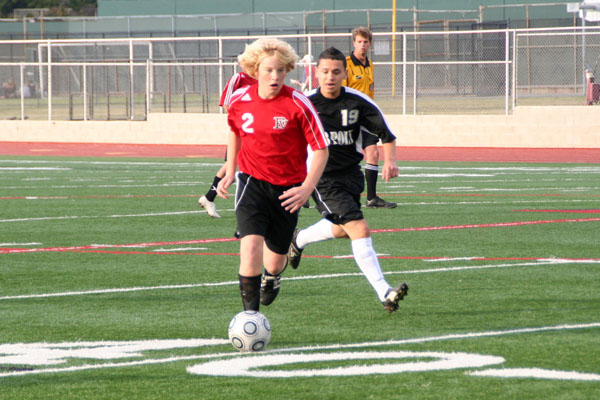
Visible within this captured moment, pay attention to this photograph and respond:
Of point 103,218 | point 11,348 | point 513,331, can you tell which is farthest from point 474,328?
point 103,218

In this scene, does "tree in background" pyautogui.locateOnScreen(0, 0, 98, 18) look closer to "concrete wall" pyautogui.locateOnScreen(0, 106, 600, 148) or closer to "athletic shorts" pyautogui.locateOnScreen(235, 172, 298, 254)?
"concrete wall" pyautogui.locateOnScreen(0, 106, 600, 148)

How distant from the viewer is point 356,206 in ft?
26.4

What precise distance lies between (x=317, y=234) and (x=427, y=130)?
829 inches

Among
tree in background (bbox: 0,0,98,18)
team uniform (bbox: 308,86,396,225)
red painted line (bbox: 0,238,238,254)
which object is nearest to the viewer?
team uniform (bbox: 308,86,396,225)

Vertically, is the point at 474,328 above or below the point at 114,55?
below

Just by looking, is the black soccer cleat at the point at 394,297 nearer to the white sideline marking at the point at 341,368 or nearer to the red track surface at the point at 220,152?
the white sideline marking at the point at 341,368

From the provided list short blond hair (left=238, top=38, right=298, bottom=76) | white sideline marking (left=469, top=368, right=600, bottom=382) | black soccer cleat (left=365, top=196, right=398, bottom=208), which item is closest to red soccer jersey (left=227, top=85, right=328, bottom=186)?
short blond hair (left=238, top=38, right=298, bottom=76)

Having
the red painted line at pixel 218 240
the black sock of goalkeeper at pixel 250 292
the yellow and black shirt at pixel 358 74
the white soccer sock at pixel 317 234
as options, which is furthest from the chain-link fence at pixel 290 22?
the black sock of goalkeeper at pixel 250 292

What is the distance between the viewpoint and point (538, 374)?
5.51 m

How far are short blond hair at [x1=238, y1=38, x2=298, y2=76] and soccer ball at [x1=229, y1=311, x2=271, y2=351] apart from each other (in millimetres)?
1499

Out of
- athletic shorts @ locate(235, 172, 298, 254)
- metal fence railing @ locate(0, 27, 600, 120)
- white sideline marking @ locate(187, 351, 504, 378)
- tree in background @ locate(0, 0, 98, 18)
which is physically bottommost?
white sideline marking @ locate(187, 351, 504, 378)

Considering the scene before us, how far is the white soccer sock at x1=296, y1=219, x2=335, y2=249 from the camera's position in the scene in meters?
8.92

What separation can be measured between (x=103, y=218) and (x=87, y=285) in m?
5.20

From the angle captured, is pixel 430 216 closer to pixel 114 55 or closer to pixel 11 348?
pixel 11 348
